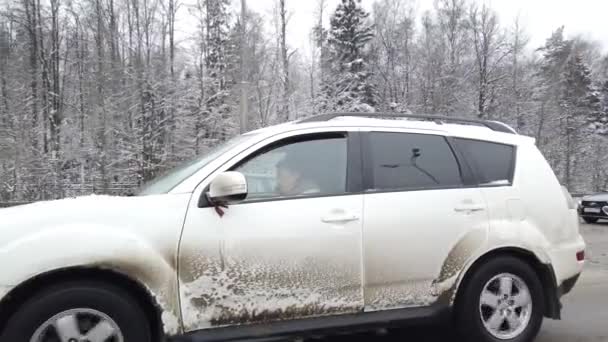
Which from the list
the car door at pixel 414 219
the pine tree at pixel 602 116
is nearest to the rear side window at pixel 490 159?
the car door at pixel 414 219

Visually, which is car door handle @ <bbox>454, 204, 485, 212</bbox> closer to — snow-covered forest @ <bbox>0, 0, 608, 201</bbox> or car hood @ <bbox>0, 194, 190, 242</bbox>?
car hood @ <bbox>0, 194, 190, 242</bbox>

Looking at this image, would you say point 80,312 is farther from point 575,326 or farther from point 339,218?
point 575,326

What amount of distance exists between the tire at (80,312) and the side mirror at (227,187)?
2.60 feet

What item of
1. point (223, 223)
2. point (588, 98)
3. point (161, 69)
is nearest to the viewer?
point (223, 223)

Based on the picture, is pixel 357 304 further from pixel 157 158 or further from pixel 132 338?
pixel 157 158

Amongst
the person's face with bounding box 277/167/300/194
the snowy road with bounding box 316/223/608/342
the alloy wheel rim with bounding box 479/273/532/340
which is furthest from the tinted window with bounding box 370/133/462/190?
the snowy road with bounding box 316/223/608/342

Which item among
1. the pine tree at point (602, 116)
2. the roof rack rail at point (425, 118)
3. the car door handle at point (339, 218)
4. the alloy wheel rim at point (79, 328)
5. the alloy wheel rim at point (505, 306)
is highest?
the pine tree at point (602, 116)

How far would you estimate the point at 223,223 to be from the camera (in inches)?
132

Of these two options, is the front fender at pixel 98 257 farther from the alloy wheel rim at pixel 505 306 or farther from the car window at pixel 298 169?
the alloy wheel rim at pixel 505 306

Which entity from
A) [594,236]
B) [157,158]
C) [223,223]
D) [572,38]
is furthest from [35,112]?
[572,38]

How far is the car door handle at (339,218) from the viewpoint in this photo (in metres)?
3.56

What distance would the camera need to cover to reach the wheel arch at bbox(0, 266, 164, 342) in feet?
9.81

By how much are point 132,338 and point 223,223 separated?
85cm

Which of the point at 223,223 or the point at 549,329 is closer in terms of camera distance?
the point at 223,223
